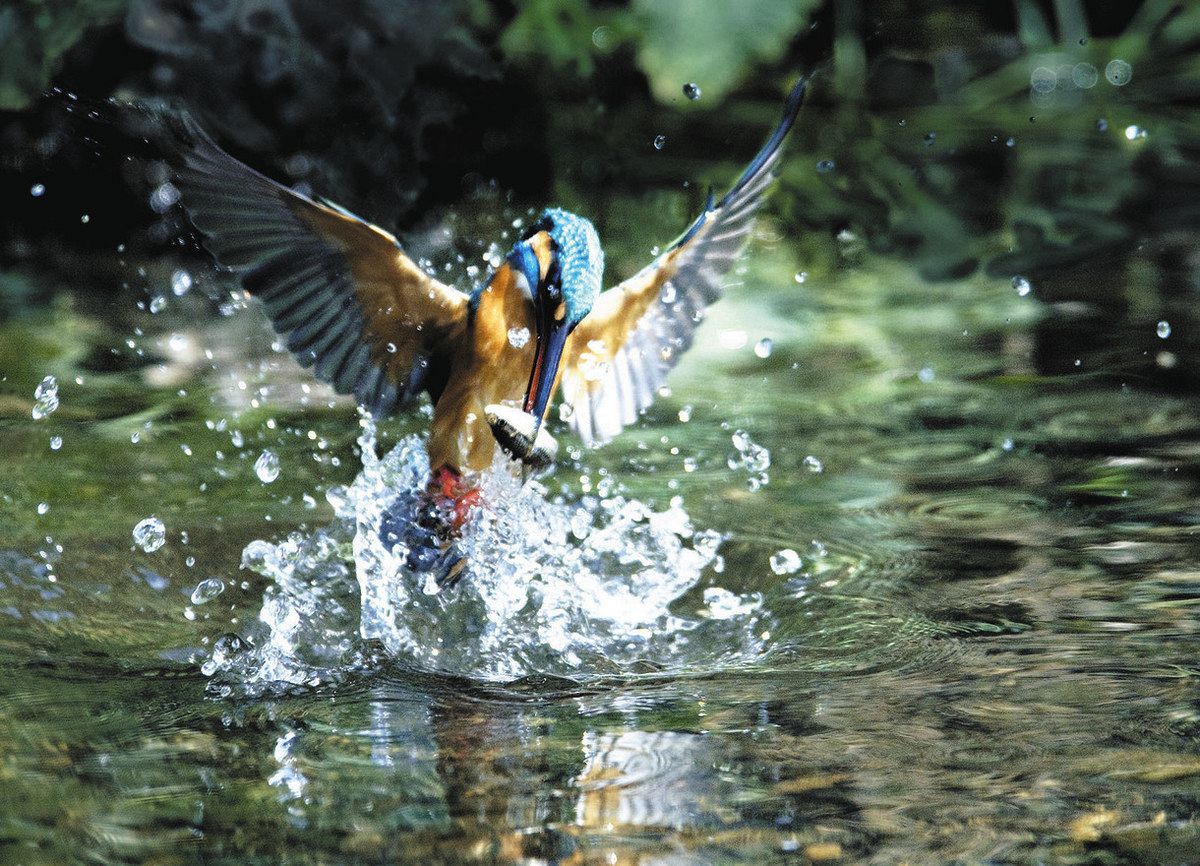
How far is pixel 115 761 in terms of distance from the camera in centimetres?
240

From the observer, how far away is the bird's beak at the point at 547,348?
129 inches

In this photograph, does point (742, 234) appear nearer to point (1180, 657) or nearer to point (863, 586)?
point (863, 586)

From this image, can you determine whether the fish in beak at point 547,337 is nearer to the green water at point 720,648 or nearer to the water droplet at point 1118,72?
the green water at point 720,648

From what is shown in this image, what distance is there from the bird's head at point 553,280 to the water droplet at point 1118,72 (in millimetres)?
5304

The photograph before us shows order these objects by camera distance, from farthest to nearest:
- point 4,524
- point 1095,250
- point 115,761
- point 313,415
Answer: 1. point 1095,250
2. point 313,415
3. point 4,524
4. point 115,761

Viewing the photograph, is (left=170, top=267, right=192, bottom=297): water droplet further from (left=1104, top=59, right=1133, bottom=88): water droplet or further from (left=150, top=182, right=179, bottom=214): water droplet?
(left=1104, top=59, right=1133, bottom=88): water droplet

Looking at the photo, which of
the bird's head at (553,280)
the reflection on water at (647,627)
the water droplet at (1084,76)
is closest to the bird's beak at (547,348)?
the bird's head at (553,280)

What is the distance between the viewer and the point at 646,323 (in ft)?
12.4

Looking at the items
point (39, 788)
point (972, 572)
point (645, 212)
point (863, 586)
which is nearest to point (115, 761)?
point (39, 788)

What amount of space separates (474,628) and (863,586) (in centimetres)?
83

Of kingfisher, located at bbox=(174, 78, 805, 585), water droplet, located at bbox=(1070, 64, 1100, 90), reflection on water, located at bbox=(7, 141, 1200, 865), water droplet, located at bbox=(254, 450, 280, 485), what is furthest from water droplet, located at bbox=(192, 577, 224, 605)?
water droplet, located at bbox=(1070, 64, 1100, 90)

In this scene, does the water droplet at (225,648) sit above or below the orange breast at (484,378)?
below

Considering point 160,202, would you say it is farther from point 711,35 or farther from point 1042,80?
point 1042,80

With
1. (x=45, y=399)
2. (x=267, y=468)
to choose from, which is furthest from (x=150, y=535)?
(x=45, y=399)
